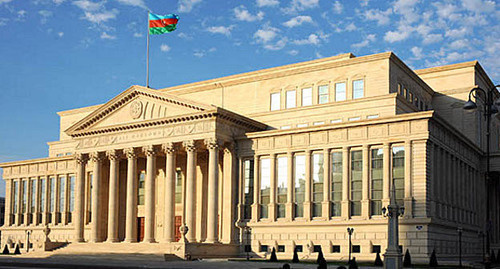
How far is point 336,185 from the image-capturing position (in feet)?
203

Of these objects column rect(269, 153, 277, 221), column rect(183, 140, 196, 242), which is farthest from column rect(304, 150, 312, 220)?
column rect(183, 140, 196, 242)

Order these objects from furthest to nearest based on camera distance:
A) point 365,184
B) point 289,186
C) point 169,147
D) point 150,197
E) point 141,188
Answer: point 141,188
point 150,197
point 169,147
point 289,186
point 365,184

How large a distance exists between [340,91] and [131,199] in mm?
25230

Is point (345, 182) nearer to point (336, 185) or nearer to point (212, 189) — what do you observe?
point (336, 185)

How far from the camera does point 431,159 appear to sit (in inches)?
2253

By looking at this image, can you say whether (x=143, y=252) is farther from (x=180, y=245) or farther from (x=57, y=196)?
(x=57, y=196)

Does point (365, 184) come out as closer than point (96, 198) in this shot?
Yes

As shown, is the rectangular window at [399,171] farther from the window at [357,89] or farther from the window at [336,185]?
the window at [357,89]

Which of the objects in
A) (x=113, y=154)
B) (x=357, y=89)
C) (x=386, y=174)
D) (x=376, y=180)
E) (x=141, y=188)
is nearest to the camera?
(x=386, y=174)

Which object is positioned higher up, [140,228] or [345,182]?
[345,182]

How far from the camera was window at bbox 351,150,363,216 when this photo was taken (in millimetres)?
60188

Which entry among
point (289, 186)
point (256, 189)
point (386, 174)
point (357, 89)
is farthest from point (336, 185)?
point (357, 89)

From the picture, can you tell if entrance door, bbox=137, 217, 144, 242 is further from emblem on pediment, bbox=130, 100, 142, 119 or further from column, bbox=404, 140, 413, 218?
column, bbox=404, 140, 413, 218

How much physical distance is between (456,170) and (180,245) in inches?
1103
